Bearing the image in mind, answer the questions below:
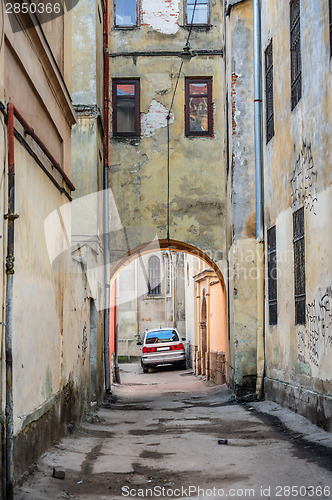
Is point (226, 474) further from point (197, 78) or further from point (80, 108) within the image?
point (197, 78)

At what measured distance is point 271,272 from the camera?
45.7 feet

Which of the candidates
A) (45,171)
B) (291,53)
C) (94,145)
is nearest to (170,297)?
(94,145)

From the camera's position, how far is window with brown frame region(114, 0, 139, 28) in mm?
18047

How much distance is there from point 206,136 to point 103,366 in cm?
648

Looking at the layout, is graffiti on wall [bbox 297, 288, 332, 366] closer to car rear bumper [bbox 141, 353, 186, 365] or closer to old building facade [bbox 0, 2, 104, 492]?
old building facade [bbox 0, 2, 104, 492]

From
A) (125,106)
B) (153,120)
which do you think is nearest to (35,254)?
(153,120)

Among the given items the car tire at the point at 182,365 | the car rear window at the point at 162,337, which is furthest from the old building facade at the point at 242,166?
the car tire at the point at 182,365

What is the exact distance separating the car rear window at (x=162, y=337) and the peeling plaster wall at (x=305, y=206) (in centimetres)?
1433

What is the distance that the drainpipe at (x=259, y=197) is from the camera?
47.5 ft

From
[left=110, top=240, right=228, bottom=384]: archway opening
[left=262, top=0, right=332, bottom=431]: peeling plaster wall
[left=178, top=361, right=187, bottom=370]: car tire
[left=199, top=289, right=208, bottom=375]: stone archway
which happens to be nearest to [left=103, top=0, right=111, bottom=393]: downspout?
[left=262, top=0, right=332, bottom=431]: peeling plaster wall

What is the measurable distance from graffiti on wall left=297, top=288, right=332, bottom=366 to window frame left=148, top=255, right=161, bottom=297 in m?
32.9

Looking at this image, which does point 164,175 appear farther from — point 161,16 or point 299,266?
point 299,266

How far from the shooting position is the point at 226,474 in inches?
272

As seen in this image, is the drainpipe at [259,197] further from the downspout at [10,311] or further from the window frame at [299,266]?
the downspout at [10,311]
